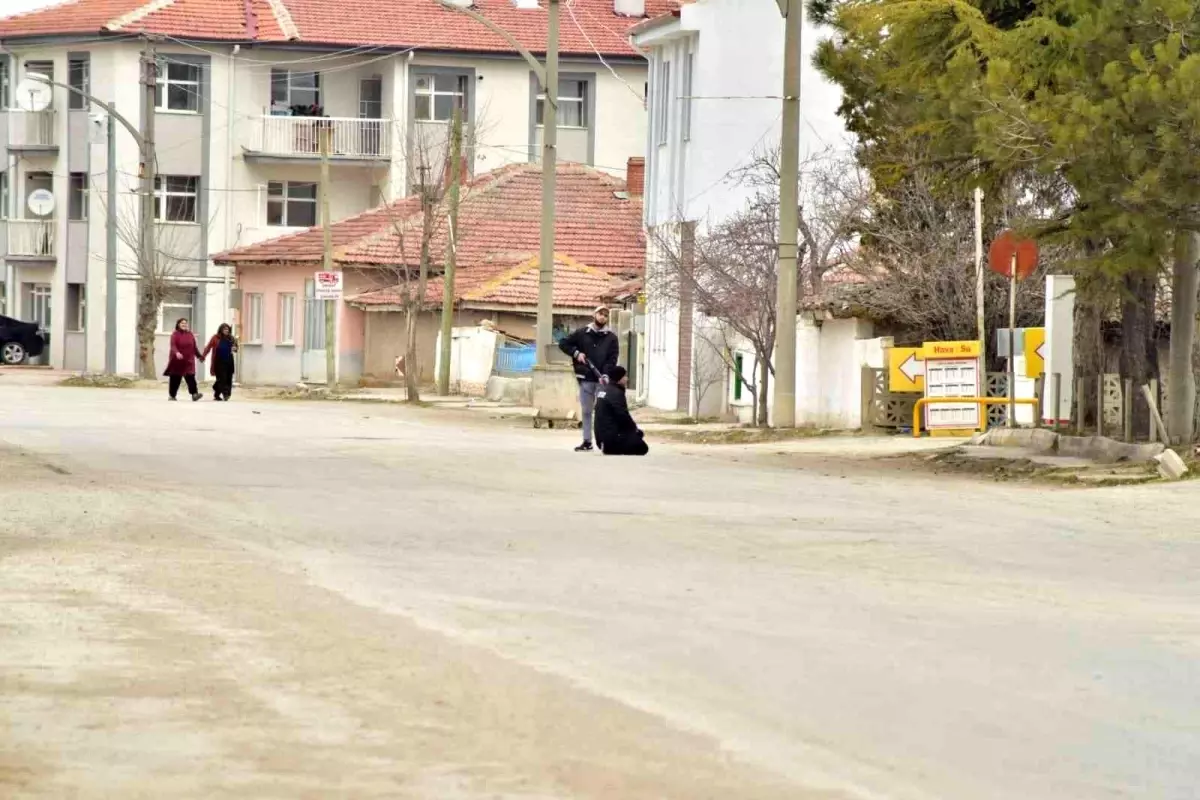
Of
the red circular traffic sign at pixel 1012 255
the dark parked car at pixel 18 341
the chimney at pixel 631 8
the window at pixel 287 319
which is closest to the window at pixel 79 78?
the dark parked car at pixel 18 341

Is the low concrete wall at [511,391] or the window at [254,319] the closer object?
the low concrete wall at [511,391]

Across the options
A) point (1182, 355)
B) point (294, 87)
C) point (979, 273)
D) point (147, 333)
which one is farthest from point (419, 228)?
point (1182, 355)

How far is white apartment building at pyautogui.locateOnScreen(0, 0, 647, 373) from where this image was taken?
235 ft

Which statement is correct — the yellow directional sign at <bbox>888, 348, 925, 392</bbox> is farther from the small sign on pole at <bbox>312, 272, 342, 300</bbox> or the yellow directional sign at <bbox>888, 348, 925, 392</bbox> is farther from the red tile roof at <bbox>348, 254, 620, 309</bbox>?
the red tile roof at <bbox>348, 254, 620, 309</bbox>

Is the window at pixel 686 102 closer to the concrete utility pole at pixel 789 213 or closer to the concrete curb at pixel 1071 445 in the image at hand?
the concrete utility pole at pixel 789 213

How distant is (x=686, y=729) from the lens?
25.0 ft

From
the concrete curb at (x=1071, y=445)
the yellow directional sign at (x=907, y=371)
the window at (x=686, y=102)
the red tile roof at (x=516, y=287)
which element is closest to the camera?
the concrete curb at (x=1071, y=445)

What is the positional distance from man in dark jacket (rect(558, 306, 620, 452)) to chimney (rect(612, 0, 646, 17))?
48230mm

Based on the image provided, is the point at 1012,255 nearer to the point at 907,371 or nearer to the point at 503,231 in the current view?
the point at 907,371

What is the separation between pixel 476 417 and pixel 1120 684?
31.9 metres

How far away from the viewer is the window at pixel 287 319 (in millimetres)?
67944

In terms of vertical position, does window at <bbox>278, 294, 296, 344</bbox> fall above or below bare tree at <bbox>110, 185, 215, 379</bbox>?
below

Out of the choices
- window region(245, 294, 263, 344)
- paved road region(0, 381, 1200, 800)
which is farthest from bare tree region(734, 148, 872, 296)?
window region(245, 294, 263, 344)

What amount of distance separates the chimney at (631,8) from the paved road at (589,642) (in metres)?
56.9
